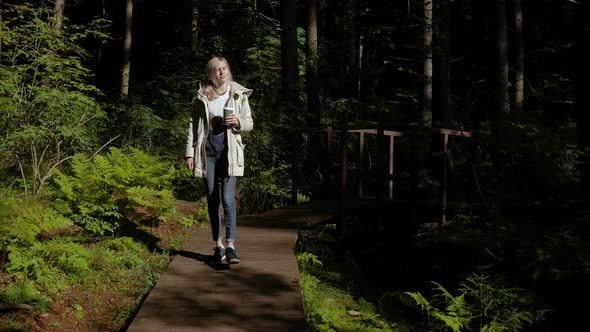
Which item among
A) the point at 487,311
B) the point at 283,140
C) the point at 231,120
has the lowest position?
the point at 487,311

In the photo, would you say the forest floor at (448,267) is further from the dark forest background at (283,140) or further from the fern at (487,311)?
the fern at (487,311)

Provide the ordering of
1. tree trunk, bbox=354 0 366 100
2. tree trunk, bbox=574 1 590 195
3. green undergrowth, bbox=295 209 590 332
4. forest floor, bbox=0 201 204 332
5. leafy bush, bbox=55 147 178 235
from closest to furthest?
forest floor, bbox=0 201 204 332 → green undergrowth, bbox=295 209 590 332 → leafy bush, bbox=55 147 178 235 → tree trunk, bbox=574 1 590 195 → tree trunk, bbox=354 0 366 100

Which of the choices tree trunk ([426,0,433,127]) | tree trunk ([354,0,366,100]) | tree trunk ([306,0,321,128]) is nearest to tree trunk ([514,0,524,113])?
tree trunk ([426,0,433,127])

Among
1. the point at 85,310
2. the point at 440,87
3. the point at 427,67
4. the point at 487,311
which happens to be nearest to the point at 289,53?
the point at 427,67

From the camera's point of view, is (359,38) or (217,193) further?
(359,38)

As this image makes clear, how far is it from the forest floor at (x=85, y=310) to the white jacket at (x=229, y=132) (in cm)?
139

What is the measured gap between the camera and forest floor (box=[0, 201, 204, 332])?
16.4 feet

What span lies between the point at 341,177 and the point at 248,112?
4221 millimetres

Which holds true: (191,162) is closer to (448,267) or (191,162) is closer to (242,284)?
(242,284)

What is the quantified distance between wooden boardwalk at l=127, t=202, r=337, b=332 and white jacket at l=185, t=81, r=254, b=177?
3.41ft

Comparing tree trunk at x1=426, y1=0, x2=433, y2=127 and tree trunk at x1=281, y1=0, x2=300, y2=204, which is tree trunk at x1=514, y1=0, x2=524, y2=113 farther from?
tree trunk at x1=281, y1=0, x2=300, y2=204

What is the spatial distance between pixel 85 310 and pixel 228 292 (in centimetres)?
134

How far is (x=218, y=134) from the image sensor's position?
20.4 feet

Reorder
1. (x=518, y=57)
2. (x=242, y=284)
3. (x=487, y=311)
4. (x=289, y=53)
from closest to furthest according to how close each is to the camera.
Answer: (x=242, y=284)
(x=487, y=311)
(x=289, y=53)
(x=518, y=57)
